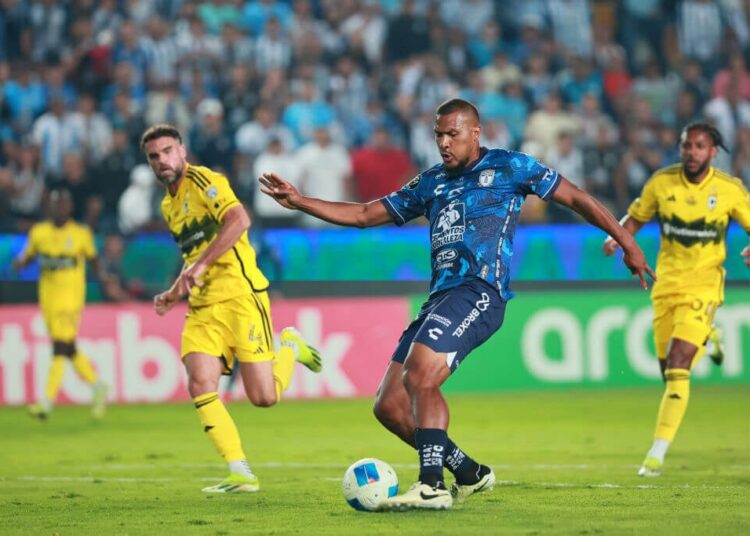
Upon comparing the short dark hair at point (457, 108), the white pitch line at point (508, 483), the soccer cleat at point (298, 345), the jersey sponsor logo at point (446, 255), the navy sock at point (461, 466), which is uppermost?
the short dark hair at point (457, 108)

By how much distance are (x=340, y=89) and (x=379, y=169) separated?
6.57 ft

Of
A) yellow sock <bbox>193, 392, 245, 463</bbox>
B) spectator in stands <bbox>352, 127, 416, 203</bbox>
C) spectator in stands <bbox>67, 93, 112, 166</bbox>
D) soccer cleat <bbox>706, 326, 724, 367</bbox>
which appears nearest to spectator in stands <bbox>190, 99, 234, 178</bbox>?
spectator in stands <bbox>67, 93, 112, 166</bbox>

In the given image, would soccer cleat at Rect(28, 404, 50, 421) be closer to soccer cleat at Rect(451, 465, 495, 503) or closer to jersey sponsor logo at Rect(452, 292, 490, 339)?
soccer cleat at Rect(451, 465, 495, 503)

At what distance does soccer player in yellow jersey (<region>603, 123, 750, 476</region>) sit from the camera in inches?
407

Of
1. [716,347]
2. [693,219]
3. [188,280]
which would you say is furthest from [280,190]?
[716,347]

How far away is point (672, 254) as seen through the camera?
10.7 m

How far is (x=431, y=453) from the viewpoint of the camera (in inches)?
295

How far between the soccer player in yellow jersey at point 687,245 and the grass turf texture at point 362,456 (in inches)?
31.9

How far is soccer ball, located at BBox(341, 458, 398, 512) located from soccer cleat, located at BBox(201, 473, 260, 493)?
1351mm

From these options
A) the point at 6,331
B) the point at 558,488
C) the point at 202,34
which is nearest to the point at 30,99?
the point at 202,34

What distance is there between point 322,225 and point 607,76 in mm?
5934

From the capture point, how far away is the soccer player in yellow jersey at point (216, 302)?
9.16m

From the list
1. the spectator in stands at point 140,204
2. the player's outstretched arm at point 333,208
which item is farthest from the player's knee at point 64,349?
the player's outstretched arm at point 333,208

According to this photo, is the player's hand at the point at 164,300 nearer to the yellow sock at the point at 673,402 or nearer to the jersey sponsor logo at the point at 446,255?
the jersey sponsor logo at the point at 446,255
